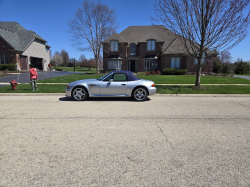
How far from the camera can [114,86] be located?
8.66 m

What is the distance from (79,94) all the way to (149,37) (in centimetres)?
2599

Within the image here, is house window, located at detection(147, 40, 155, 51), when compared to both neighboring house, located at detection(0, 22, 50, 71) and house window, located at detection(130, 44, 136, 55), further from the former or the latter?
neighboring house, located at detection(0, 22, 50, 71)

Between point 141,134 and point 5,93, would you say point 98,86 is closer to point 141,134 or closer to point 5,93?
point 141,134

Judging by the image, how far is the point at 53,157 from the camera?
3121 mm

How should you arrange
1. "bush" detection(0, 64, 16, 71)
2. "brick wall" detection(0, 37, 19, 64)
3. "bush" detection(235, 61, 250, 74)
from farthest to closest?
"bush" detection(235, 61, 250, 74) < "brick wall" detection(0, 37, 19, 64) < "bush" detection(0, 64, 16, 71)

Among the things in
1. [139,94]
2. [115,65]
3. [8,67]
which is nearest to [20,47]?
[8,67]

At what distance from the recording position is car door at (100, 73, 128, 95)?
8641 millimetres

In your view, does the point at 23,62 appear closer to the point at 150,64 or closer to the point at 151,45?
the point at 150,64

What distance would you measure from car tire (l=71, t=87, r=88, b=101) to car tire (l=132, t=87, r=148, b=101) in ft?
7.64

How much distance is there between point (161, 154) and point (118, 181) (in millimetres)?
1076

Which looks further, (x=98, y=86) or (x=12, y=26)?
(x=12, y=26)

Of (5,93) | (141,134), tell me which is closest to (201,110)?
(141,134)

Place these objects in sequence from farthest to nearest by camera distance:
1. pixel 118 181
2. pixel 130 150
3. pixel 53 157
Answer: pixel 130 150 → pixel 53 157 → pixel 118 181

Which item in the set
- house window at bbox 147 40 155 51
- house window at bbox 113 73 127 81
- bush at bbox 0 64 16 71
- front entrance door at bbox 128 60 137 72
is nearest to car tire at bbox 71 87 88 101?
house window at bbox 113 73 127 81
